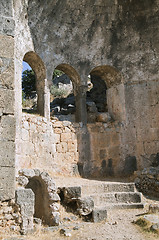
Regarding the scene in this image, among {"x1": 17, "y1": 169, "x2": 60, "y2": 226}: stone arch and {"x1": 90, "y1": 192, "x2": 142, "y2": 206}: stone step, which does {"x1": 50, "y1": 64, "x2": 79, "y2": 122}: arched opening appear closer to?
{"x1": 90, "y1": 192, "x2": 142, "y2": 206}: stone step

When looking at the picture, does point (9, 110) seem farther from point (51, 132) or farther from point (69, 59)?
point (69, 59)

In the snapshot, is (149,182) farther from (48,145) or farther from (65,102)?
(65,102)

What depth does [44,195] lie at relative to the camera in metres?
6.93

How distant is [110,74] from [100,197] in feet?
19.7

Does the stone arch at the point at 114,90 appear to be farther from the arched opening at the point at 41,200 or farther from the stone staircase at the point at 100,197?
the arched opening at the point at 41,200

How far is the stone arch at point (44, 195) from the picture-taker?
252 inches

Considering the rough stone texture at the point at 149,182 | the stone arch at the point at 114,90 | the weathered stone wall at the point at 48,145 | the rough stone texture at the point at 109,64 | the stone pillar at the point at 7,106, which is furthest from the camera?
the stone arch at the point at 114,90

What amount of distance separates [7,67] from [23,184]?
2.88 metres

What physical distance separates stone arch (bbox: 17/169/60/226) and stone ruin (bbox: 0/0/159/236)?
2206 mm

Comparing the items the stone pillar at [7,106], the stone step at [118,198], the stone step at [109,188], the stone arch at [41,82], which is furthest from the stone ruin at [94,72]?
the stone pillar at [7,106]

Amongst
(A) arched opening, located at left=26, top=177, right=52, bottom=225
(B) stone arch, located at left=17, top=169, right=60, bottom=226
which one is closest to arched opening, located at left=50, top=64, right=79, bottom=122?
(A) arched opening, located at left=26, top=177, right=52, bottom=225

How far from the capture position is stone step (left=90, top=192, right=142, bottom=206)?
7678 mm

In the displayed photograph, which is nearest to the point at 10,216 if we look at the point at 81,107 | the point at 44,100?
the point at 44,100

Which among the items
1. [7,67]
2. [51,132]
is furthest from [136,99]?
[7,67]
